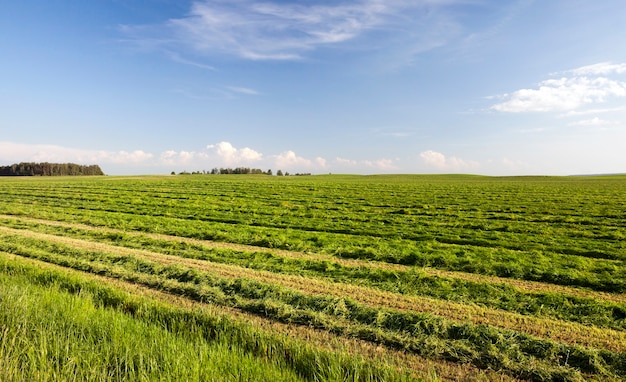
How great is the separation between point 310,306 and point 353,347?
5.45ft

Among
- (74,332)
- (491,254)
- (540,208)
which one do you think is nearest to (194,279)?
(74,332)

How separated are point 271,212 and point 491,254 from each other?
14772 mm

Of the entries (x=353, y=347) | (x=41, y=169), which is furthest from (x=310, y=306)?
(x=41, y=169)

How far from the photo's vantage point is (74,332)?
500 centimetres

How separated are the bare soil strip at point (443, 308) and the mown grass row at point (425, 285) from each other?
1.26ft

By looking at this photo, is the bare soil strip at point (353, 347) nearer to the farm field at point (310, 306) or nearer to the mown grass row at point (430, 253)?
the farm field at point (310, 306)

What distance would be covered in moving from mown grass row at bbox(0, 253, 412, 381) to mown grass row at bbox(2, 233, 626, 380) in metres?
1.08

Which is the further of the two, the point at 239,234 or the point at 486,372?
the point at 239,234

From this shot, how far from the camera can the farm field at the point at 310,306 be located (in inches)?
179

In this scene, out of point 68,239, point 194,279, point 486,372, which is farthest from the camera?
point 68,239

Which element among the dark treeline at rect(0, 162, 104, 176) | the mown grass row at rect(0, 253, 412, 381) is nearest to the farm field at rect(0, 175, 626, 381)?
the mown grass row at rect(0, 253, 412, 381)

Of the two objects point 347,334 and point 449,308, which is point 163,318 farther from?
point 449,308

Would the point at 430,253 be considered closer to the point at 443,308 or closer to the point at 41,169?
the point at 443,308

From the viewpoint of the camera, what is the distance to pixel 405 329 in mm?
6023
